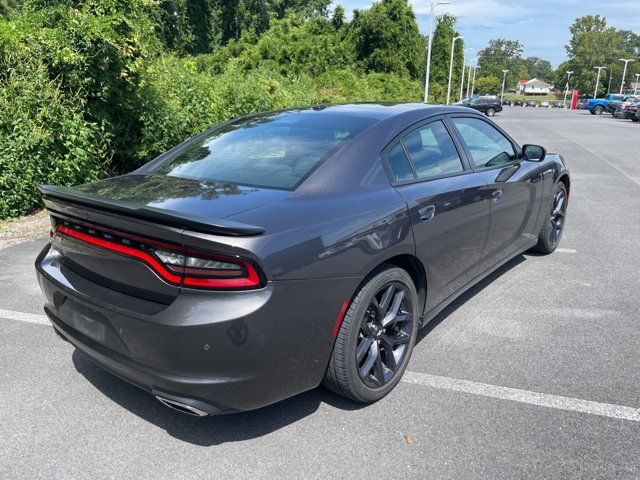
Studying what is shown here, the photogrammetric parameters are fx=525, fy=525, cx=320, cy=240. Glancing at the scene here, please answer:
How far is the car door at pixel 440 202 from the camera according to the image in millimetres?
3119


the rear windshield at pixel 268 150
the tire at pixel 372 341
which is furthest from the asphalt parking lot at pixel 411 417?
the rear windshield at pixel 268 150

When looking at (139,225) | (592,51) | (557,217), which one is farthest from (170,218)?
(592,51)

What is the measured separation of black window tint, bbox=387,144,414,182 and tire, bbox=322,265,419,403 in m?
0.58

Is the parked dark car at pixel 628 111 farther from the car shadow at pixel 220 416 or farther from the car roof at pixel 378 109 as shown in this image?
Result: the car shadow at pixel 220 416

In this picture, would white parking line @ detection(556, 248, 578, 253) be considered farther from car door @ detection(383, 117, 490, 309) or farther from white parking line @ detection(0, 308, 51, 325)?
white parking line @ detection(0, 308, 51, 325)

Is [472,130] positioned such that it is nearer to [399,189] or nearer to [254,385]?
[399,189]

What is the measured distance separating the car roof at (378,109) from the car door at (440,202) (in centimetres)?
12

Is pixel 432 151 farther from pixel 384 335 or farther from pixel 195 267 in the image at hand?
pixel 195 267

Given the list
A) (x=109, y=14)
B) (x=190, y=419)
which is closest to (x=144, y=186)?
(x=190, y=419)

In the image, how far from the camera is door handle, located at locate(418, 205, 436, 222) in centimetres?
308

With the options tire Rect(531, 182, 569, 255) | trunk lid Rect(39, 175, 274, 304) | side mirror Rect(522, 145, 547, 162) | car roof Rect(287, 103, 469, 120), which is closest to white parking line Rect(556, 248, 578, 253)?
tire Rect(531, 182, 569, 255)

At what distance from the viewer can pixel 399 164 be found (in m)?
3.18

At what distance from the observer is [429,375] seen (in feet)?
10.5

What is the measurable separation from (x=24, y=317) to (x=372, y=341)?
2.75 m
